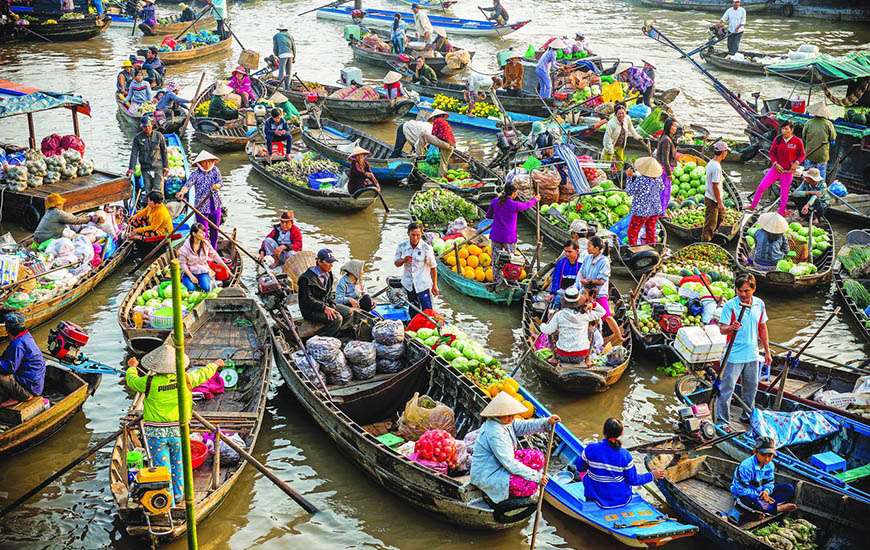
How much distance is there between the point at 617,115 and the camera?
55.1ft

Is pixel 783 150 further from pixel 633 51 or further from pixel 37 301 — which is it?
pixel 633 51

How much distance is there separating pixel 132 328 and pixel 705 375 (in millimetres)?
6802

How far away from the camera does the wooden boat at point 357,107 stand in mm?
21703

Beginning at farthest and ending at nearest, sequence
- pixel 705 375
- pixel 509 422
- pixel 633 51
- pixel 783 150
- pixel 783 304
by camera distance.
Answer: pixel 633 51 < pixel 783 150 < pixel 783 304 < pixel 705 375 < pixel 509 422

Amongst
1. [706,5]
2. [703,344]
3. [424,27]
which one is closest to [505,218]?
[703,344]

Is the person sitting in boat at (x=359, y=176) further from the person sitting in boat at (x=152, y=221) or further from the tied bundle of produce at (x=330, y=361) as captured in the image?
the tied bundle of produce at (x=330, y=361)

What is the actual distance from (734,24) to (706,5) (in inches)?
432

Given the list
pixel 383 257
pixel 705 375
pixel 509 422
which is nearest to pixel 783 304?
pixel 705 375

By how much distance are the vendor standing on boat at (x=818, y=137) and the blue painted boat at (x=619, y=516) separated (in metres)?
9.72

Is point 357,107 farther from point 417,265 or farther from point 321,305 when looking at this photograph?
point 321,305

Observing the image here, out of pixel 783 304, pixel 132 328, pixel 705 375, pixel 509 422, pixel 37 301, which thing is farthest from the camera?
pixel 783 304

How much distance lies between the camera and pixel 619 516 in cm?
827

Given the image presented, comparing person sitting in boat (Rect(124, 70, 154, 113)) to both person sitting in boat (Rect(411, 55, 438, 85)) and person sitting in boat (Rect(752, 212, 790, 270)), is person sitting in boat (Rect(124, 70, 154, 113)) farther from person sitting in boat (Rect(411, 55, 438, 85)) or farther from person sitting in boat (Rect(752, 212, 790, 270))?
person sitting in boat (Rect(752, 212, 790, 270))

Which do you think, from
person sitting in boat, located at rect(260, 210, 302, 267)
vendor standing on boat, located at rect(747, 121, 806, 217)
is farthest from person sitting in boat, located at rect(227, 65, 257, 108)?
vendor standing on boat, located at rect(747, 121, 806, 217)
